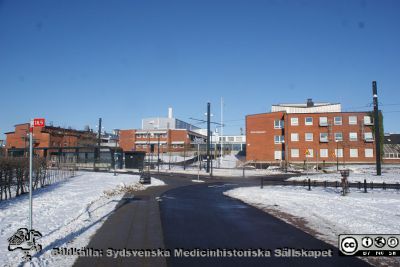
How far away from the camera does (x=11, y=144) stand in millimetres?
107750

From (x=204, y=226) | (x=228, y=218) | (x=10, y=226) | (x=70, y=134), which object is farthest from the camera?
(x=70, y=134)

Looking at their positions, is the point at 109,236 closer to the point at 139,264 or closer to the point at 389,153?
the point at 139,264

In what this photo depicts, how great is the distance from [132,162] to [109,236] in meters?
60.1

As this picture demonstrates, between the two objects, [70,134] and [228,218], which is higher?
[70,134]

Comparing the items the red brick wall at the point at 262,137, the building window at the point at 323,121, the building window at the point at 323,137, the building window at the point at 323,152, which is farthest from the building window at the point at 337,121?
the red brick wall at the point at 262,137

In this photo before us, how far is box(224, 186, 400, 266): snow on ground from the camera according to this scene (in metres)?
12.1

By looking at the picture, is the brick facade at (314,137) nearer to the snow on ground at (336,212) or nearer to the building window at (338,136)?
the building window at (338,136)

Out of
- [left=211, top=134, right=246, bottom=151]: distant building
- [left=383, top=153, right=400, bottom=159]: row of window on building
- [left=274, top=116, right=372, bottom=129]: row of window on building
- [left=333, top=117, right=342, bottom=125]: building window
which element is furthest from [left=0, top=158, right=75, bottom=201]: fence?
[left=211, top=134, right=246, bottom=151]: distant building

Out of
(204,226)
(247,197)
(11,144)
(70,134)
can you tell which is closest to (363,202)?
(247,197)

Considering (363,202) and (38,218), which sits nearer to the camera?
(38,218)

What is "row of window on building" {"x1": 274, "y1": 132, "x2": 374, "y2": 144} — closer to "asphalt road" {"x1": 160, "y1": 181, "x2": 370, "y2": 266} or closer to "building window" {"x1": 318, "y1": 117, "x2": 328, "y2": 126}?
"building window" {"x1": 318, "y1": 117, "x2": 328, "y2": 126}

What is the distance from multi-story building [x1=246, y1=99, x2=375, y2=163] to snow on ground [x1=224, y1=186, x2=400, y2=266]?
5204 cm

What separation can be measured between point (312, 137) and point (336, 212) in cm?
6230

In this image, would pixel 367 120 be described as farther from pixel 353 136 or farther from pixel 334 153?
pixel 334 153
